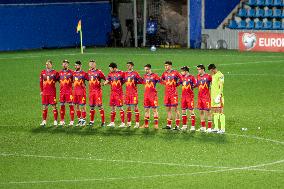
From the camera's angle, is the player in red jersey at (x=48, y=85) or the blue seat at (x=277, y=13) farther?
the blue seat at (x=277, y=13)

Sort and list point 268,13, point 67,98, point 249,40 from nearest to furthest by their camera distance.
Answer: point 67,98 → point 249,40 → point 268,13

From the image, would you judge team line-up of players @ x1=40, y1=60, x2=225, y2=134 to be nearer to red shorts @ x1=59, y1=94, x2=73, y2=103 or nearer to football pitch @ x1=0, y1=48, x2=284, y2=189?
red shorts @ x1=59, y1=94, x2=73, y2=103

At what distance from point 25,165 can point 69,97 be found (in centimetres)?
619

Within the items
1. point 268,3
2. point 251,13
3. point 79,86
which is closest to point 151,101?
point 79,86

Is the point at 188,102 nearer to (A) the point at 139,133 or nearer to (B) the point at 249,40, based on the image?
(A) the point at 139,133

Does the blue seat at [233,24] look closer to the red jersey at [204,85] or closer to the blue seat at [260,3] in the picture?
the blue seat at [260,3]

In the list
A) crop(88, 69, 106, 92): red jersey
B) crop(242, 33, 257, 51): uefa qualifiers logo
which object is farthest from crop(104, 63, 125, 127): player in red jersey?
crop(242, 33, 257, 51): uefa qualifiers logo

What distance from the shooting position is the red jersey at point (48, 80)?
2861 centimetres

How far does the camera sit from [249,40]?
2143 inches

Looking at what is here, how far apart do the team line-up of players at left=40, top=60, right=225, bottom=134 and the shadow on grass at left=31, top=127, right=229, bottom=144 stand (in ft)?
1.53

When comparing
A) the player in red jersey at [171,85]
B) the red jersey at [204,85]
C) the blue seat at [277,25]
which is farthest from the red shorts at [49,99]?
the blue seat at [277,25]

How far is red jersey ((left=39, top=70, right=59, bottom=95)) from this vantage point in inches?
1126

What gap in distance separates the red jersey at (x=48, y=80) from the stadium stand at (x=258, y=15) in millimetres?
28624

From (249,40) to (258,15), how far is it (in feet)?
10.5
